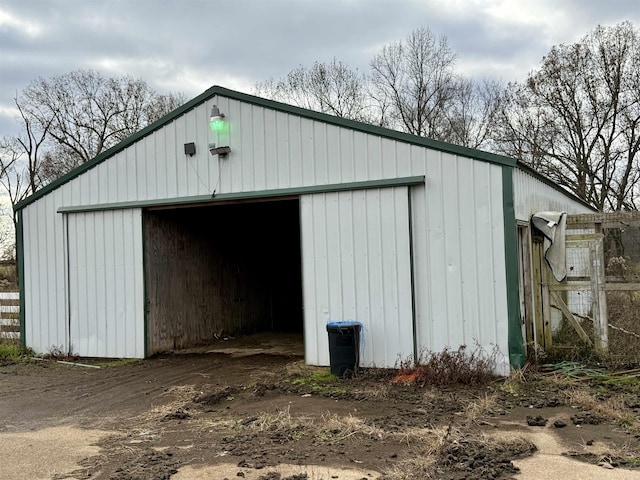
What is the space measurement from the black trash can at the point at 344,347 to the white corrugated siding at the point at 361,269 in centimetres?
27

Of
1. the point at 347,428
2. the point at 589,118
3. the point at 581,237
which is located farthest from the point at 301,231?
the point at 589,118

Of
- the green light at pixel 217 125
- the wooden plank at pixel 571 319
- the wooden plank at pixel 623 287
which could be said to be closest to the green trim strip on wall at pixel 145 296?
the green light at pixel 217 125

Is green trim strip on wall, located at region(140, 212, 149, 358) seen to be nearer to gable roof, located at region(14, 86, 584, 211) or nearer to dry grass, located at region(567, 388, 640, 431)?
gable roof, located at region(14, 86, 584, 211)

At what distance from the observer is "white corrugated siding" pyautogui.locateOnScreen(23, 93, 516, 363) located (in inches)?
294

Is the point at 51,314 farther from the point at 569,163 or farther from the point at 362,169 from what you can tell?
the point at 569,163

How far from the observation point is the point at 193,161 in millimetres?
9422

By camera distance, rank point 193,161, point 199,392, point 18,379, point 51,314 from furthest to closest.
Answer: point 51,314
point 193,161
point 18,379
point 199,392

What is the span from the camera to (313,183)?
27.9 feet

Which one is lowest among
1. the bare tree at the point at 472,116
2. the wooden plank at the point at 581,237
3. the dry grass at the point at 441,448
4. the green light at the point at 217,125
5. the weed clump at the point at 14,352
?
the dry grass at the point at 441,448

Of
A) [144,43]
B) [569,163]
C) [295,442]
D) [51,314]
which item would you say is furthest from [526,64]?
[295,442]

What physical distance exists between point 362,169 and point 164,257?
439 centimetres

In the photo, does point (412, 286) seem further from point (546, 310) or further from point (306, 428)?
point (306, 428)

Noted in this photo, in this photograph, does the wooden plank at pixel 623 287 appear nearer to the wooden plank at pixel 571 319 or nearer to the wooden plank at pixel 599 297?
the wooden plank at pixel 599 297

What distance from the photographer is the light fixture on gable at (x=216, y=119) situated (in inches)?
359
